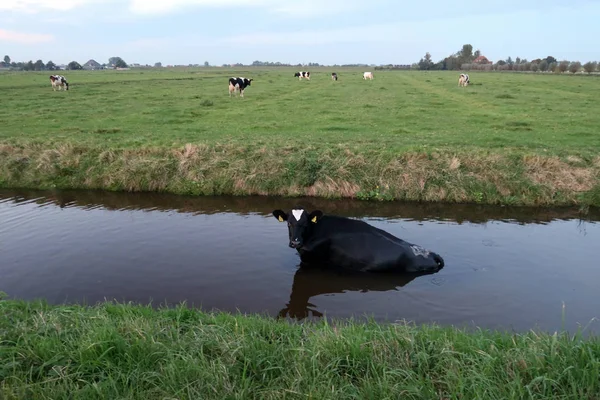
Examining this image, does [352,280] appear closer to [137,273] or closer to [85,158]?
[137,273]

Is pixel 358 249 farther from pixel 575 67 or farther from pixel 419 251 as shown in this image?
pixel 575 67

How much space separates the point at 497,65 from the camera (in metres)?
140

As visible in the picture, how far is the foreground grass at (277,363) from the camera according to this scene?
4.88 m

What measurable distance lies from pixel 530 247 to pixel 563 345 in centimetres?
683

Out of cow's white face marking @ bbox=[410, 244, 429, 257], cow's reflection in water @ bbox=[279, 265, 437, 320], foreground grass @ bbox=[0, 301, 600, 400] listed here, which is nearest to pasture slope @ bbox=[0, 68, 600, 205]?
cow's white face marking @ bbox=[410, 244, 429, 257]

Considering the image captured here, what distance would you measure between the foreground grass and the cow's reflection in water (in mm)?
2396

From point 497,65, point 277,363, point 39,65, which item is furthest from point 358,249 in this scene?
point 39,65

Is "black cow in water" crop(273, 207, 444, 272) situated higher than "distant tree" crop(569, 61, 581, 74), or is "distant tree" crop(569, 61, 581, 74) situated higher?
"distant tree" crop(569, 61, 581, 74)

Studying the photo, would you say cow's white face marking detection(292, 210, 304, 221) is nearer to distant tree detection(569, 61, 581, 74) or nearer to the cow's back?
the cow's back

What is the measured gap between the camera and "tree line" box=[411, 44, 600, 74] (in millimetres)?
110938

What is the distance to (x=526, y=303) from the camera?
8.72 meters

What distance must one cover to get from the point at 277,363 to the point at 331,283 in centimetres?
437

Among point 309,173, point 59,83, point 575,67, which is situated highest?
point 575,67

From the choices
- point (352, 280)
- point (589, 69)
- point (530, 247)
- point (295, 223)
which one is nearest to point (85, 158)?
point (295, 223)
